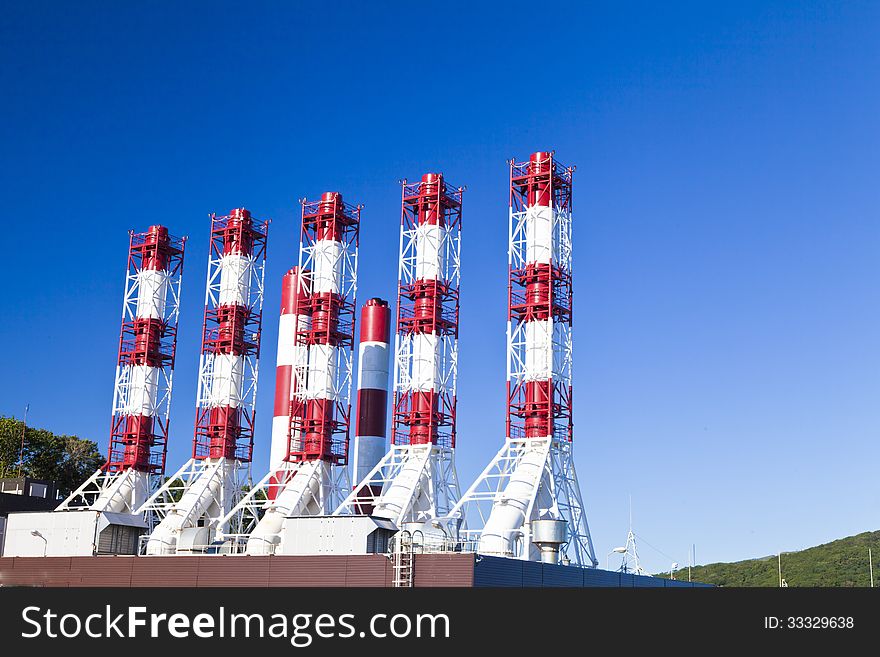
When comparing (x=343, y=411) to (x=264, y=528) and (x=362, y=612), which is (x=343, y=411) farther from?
(x=362, y=612)

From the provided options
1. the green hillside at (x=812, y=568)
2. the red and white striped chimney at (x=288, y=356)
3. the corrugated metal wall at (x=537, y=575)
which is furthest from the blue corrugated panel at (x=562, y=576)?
the green hillside at (x=812, y=568)

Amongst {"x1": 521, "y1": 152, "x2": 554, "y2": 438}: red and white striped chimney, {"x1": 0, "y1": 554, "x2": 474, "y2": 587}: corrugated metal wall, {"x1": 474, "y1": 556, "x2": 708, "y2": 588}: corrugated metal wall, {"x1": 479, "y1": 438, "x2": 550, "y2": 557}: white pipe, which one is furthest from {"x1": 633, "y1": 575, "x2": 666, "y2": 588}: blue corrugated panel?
{"x1": 0, "y1": 554, "x2": 474, "y2": 587}: corrugated metal wall

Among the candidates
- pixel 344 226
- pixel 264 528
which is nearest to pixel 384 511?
pixel 264 528

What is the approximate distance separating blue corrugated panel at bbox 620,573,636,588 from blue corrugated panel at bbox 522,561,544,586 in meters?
10.6

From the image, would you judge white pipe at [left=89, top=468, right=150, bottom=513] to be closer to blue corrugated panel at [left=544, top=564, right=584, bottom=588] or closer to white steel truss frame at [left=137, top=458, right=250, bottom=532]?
white steel truss frame at [left=137, top=458, right=250, bottom=532]

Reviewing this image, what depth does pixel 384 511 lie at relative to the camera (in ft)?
244

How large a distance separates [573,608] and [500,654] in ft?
9.49

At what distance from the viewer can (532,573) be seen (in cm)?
5838

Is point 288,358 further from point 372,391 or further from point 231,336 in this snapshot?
point 372,391

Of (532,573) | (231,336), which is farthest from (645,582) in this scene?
(231,336)

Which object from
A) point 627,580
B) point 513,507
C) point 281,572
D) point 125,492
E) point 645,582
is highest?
point 125,492

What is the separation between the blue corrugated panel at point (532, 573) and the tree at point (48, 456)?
74.7 meters

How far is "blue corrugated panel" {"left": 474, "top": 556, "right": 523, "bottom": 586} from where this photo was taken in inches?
2097

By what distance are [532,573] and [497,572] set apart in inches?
166
